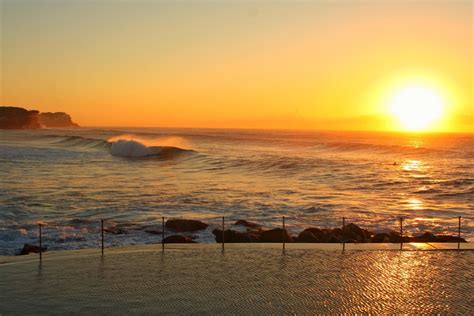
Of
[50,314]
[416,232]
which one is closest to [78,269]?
[50,314]

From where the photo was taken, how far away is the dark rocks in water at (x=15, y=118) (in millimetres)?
181625

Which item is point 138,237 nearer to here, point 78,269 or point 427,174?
point 78,269

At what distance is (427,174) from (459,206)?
1937cm

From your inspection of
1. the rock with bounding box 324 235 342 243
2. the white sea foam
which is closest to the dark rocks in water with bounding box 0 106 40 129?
the white sea foam

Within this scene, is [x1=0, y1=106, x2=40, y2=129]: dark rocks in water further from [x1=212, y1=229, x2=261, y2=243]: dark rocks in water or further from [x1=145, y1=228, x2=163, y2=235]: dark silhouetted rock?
[x1=212, y1=229, x2=261, y2=243]: dark rocks in water

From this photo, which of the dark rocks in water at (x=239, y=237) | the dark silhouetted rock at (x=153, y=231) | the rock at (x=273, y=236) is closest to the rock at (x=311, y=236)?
the rock at (x=273, y=236)

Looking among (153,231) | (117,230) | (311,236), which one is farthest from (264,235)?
(117,230)

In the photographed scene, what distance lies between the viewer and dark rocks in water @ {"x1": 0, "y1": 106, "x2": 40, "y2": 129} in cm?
18162

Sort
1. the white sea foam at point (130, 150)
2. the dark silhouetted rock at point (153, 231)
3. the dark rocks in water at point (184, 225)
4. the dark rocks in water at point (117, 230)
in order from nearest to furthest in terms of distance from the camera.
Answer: the dark rocks in water at point (117, 230), the dark silhouetted rock at point (153, 231), the dark rocks in water at point (184, 225), the white sea foam at point (130, 150)

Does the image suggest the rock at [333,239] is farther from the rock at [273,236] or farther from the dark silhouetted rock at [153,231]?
the dark silhouetted rock at [153,231]

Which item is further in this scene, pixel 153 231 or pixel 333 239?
pixel 153 231

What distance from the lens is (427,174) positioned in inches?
1817

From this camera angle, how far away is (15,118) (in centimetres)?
18450

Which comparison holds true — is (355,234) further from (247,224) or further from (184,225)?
(184,225)
